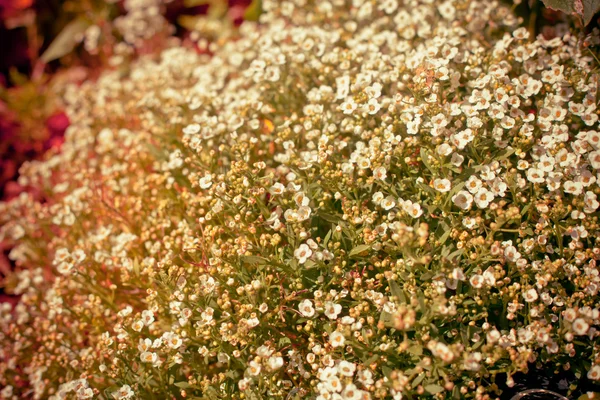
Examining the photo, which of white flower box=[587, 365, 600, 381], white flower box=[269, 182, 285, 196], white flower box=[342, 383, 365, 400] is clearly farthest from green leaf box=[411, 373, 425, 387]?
white flower box=[269, 182, 285, 196]

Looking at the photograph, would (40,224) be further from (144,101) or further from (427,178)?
(427,178)

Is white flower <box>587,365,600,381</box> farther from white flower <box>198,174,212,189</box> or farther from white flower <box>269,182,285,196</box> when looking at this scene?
white flower <box>198,174,212,189</box>

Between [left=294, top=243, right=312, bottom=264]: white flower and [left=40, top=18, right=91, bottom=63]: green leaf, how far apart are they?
332 cm

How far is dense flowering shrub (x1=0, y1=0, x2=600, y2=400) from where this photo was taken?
1.83 metres

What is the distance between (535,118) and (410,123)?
601 mm

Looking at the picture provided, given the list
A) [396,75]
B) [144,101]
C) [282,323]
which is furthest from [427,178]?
[144,101]

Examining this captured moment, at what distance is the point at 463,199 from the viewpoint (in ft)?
6.56

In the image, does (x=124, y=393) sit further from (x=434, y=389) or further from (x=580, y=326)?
(x=580, y=326)

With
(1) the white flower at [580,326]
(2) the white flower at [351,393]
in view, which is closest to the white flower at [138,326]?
(2) the white flower at [351,393]

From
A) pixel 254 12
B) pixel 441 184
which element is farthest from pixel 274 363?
pixel 254 12

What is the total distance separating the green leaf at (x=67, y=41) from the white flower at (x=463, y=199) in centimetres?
363

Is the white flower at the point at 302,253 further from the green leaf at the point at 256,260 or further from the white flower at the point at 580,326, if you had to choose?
the white flower at the point at 580,326

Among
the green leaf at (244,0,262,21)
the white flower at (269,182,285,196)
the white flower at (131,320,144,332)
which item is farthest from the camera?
the green leaf at (244,0,262,21)

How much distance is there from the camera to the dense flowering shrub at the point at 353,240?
1829 millimetres
